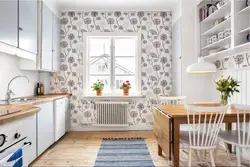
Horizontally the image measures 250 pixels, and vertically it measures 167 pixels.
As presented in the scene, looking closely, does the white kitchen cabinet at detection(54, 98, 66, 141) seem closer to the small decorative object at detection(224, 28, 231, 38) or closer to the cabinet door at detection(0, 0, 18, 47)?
the cabinet door at detection(0, 0, 18, 47)

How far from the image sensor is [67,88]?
4.71 metres

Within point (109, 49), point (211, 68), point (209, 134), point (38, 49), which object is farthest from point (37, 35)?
point (209, 134)

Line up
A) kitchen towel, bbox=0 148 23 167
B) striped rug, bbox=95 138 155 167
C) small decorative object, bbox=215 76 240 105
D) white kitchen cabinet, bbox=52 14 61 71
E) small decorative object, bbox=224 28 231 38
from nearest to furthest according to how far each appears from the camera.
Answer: kitchen towel, bbox=0 148 23 167 < small decorative object, bbox=215 76 240 105 < striped rug, bbox=95 138 155 167 < small decorative object, bbox=224 28 231 38 < white kitchen cabinet, bbox=52 14 61 71

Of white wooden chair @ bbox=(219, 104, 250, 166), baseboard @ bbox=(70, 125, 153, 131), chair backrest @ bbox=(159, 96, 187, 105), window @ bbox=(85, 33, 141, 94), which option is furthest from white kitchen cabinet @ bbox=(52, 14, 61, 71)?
white wooden chair @ bbox=(219, 104, 250, 166)

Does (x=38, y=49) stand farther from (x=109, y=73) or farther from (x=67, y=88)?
(x=109, y=73)

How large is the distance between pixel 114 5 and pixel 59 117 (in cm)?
241

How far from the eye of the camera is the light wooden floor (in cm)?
287

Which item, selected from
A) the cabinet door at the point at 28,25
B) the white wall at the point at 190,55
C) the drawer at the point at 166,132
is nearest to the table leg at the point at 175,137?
the drawer at the point at 166,132

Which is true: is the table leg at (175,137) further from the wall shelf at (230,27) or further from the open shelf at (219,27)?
the open shelf at (219,27)

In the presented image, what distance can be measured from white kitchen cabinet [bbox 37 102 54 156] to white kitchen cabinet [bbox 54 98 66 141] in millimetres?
165

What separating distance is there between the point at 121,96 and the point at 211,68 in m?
2.15

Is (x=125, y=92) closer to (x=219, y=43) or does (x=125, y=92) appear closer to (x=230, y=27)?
(x=219, y=43)

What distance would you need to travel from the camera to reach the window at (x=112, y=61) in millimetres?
4820

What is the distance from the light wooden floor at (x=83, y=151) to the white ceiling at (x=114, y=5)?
255 cm
